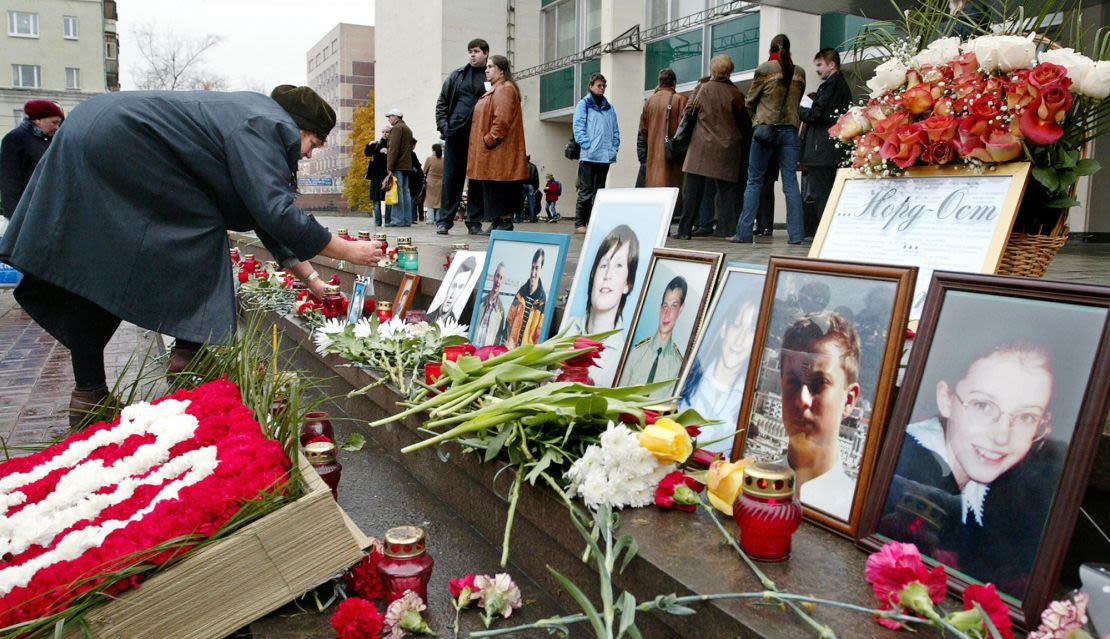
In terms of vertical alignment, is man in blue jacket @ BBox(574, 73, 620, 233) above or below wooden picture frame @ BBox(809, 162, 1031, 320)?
above

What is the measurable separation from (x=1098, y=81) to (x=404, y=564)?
79.0 inches

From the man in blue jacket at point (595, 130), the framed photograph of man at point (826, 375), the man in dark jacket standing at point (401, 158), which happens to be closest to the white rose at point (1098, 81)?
the framed photograph of man at point (826, 375)

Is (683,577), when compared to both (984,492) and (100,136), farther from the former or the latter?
(100,136)

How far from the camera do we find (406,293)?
4.38 m

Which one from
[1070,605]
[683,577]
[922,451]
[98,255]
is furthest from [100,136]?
[1070,605]

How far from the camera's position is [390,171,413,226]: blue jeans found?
40.1 feet

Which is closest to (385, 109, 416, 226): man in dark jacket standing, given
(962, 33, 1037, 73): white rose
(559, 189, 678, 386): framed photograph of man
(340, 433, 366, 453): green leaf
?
(340, 433, 366, 453): green leaf

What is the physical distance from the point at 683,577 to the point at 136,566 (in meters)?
0.99

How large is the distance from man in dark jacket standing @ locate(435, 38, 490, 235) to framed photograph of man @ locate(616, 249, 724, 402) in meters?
6.09

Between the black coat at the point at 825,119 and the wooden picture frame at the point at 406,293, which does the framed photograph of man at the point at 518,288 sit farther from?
the black coat at the point at 825,119

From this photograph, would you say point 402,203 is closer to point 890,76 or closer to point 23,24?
point 890,76

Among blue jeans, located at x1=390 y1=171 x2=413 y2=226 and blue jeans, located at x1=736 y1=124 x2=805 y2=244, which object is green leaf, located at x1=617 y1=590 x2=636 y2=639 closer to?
blue jeans, located at x1=736 y1=124 x2=805 y2=244

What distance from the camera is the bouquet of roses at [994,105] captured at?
6.94 ft

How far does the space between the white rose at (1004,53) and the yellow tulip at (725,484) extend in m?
1.32
